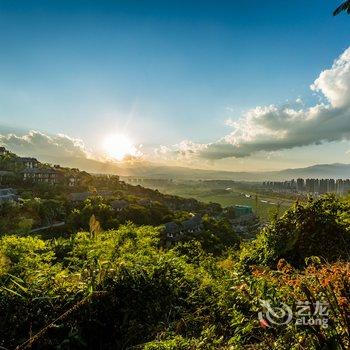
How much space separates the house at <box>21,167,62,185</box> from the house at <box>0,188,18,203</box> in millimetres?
9043

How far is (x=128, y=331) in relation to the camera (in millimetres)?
4848

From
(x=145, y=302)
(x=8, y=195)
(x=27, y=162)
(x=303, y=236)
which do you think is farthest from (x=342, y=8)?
(x=27, y=162)

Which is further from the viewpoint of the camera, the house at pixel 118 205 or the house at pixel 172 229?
the house at pixel 118 205

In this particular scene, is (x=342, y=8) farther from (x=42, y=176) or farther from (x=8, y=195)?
(x=42, y=176)

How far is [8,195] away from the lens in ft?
166

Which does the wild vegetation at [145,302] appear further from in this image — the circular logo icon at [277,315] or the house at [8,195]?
the house at [8,195]

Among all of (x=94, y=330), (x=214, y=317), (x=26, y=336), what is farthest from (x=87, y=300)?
(x=214, y=317)

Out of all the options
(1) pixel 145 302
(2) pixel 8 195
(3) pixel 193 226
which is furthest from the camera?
(2) pixel 8 195

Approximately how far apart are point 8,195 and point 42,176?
1912 cm

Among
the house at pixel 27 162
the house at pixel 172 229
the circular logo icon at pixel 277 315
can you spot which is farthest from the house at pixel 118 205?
the circular logo icon at pixel 277 315

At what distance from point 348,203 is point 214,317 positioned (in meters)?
7.22

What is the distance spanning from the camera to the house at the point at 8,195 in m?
46.5

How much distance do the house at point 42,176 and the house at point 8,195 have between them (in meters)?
9.04

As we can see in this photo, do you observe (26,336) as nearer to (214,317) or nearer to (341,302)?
(214,317)
